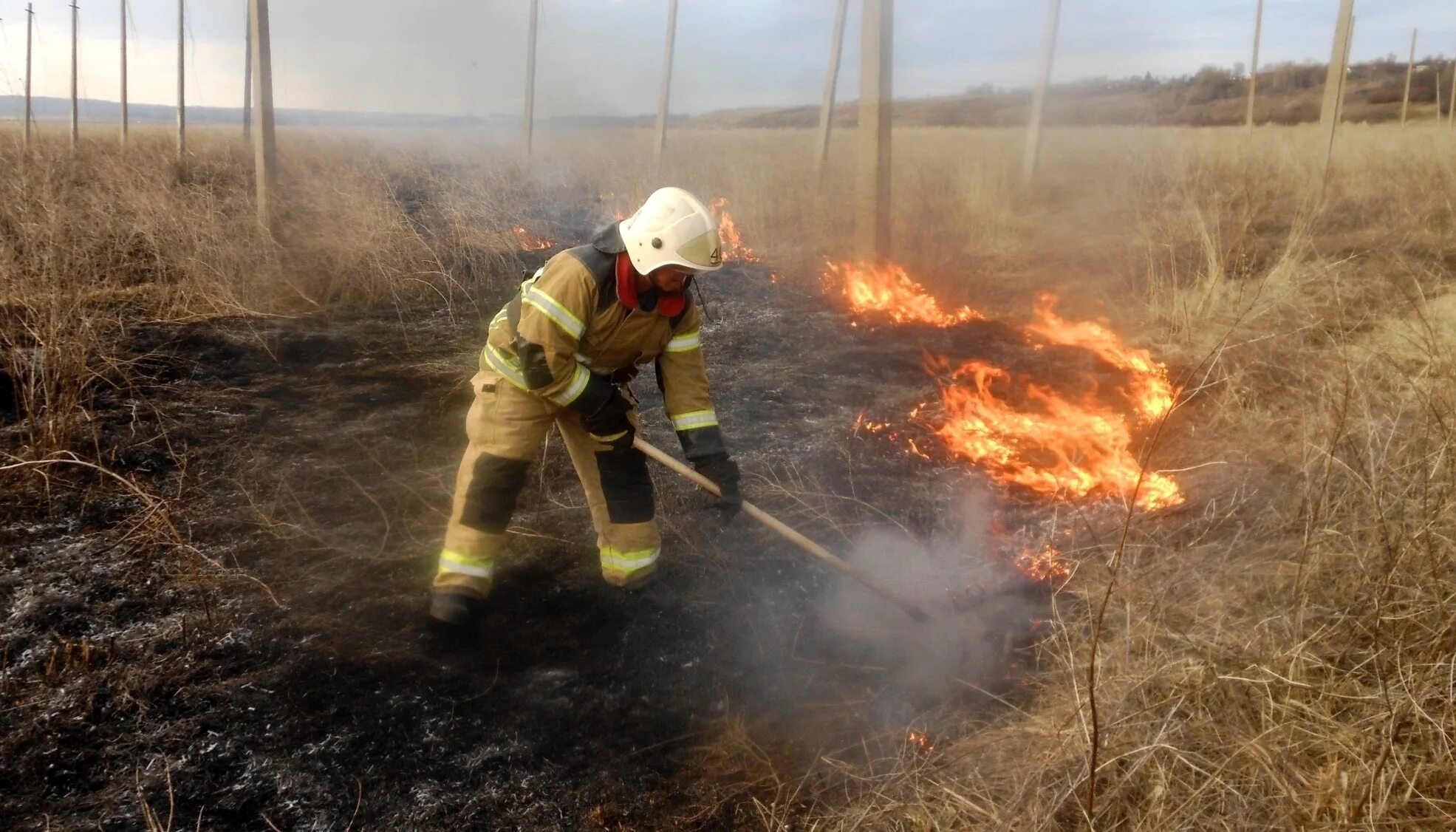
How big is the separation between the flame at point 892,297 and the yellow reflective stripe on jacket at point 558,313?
5.83 m

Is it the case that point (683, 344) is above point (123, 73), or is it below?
below

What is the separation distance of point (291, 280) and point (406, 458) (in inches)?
188

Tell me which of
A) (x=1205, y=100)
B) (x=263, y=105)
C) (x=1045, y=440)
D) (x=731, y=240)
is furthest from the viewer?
(x=1205, y=100)

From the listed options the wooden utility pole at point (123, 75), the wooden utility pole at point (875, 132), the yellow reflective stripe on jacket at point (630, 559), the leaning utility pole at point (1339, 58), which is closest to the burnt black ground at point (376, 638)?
the yellow reflective stripe on jacket at point (630, 559)

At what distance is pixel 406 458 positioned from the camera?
5375 mm

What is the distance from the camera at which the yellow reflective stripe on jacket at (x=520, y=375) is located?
3375 mm

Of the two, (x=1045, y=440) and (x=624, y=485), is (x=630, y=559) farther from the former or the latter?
(x=1045, y=440)

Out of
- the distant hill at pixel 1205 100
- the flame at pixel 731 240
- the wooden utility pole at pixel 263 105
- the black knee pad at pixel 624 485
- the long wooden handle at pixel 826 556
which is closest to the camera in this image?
the long wooden handle at pixel 826 556

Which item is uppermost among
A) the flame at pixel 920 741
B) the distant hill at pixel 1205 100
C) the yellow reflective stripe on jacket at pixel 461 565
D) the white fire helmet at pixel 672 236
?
the distant hill at pixel 1205 100

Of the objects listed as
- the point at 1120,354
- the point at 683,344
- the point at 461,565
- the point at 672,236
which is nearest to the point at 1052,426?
the point at 1120,354

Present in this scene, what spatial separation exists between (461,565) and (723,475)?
1206mm

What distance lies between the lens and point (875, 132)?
9047 millimetres

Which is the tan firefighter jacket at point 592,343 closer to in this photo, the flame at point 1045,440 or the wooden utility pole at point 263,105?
the flame at point 1045,440

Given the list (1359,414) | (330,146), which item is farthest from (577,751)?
(330,146)
